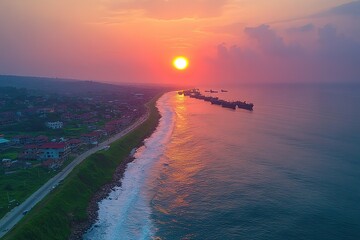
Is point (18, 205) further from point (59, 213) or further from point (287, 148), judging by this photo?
point (287, 148)

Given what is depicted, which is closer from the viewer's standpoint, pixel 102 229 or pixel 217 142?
pixel 102 229

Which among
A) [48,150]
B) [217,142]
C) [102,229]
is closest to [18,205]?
[102,229]

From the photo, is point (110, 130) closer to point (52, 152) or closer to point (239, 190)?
point (52, 152)

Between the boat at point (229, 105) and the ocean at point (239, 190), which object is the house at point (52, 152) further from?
the boat at point (229, 105)

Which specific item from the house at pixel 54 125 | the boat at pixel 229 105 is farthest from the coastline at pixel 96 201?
the boat at pixel 229 105

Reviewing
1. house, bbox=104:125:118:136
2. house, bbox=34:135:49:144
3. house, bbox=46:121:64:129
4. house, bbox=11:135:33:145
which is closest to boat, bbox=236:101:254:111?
house, bbox=104:125:118:136
